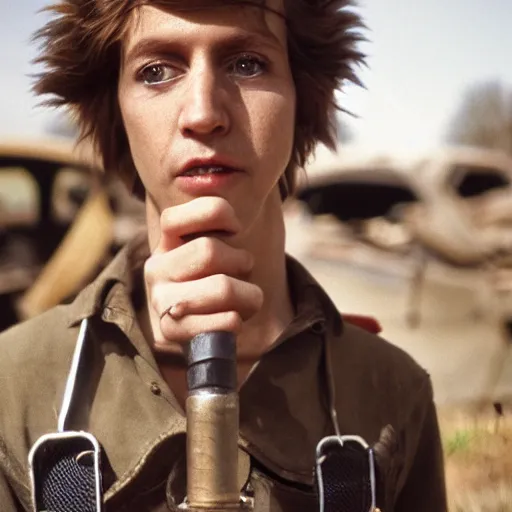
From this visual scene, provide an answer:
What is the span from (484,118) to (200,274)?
774 mm

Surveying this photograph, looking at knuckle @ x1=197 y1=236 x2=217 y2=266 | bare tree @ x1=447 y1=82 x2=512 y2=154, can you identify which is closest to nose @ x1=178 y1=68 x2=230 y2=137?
knuckle @ x1=197 y1=236 x2=217 y2=266

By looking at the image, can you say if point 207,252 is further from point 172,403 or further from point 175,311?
point 172,403

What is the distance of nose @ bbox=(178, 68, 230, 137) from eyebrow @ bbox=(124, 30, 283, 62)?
0.11 feet

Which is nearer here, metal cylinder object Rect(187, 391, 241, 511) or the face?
metal cylinder object Rect(187, 391, 241, 511)

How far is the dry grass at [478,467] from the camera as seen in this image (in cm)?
95

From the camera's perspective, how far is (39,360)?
2.60 ft

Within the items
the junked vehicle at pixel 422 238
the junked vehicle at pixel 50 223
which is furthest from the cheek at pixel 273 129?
the junked vehicle at pixel 422 238

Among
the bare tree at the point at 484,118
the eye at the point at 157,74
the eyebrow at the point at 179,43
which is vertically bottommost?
the bare tree at the point at 484,118

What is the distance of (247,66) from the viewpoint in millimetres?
744

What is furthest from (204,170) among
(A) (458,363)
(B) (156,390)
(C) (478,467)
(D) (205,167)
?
(A) (458,363)

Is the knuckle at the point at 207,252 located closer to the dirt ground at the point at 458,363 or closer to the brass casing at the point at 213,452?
the brass casing at the point at 213,452

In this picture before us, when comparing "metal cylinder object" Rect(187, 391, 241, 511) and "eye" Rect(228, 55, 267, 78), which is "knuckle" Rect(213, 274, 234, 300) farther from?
"eye" Rect(228, 55, 267, 78)

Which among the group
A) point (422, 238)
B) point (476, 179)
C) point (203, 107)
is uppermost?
point (203, 107)

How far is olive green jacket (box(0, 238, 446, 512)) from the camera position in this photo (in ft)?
2.43
